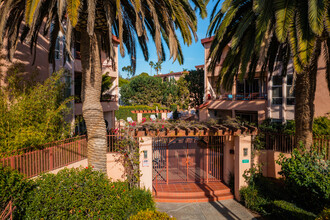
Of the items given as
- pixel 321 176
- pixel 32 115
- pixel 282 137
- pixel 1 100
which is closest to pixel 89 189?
pixel 32 115

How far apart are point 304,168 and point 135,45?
9.04m

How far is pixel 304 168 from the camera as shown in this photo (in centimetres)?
652

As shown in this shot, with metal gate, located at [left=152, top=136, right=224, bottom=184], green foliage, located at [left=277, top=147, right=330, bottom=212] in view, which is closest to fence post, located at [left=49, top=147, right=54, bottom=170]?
metal gate, located at [left=152, top=136, right=224, bottom=184]

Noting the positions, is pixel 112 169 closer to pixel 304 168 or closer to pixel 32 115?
pixel 32 115

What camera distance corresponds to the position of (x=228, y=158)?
9750mm

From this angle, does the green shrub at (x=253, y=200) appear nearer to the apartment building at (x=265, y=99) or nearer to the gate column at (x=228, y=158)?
the gate column at (x=228, y=158)

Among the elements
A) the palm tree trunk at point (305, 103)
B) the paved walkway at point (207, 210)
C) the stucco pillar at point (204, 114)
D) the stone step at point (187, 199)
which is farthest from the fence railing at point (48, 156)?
the stucco pillar at point (204, 114)

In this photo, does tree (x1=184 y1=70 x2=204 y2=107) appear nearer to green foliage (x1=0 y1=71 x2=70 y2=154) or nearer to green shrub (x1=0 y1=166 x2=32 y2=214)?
green foliage (x1=0 y1=71 x2=70 y2=154)

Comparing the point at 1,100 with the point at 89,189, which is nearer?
the point at 89,189

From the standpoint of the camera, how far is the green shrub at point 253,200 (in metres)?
7.78

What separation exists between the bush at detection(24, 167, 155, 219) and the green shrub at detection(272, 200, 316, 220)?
194 inches

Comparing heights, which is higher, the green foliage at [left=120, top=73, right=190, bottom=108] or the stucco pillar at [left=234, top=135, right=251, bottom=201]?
the green foliage at [left=120, top=73, right=190, bottom=108]

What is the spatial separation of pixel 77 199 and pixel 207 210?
16.7 feet

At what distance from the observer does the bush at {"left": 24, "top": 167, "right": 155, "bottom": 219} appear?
4980 millimetres
